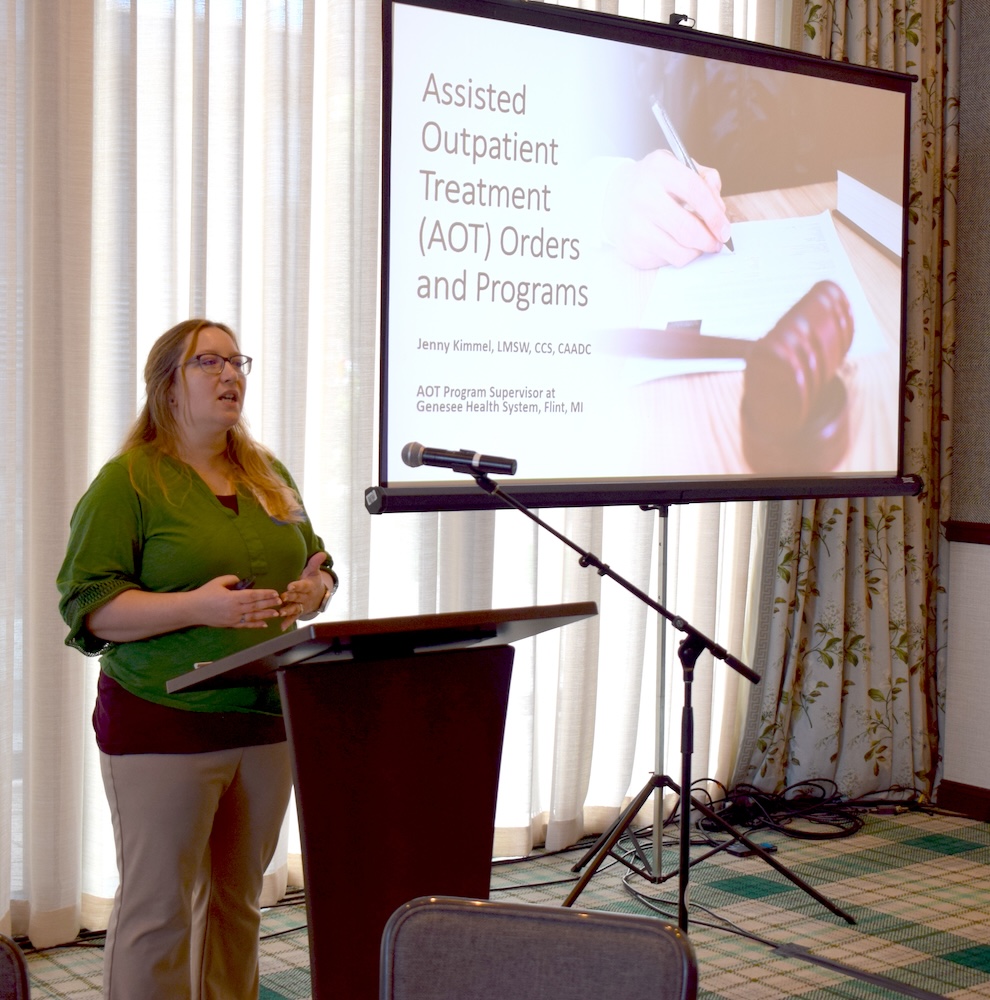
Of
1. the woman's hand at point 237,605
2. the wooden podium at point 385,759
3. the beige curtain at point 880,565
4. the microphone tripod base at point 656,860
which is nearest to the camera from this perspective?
the wooden podium at point 385,759

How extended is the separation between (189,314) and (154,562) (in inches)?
49.2

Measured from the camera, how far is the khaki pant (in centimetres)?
211

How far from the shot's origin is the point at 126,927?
6.97 ft

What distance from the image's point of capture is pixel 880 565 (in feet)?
14.8

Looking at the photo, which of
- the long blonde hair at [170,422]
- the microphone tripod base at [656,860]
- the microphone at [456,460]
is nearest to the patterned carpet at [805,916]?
the microphone tripod base at [656,860]

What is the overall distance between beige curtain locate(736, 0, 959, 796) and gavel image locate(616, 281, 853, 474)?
0.66 metres

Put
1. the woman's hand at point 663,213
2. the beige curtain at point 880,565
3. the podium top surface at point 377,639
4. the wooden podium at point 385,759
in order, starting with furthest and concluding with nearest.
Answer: the beige curtain at point 880,565
the woman's hand at point 663,213
the wooden podium at point 385,759
the podium top surface at point 377,639

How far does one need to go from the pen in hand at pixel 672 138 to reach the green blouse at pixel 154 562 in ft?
5.88

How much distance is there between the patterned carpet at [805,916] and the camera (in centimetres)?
293

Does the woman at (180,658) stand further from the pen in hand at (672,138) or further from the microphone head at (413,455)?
the pen in hand at (672,138)

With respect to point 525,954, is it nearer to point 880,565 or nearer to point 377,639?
point 377,639

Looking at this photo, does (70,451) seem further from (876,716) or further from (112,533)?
(876,716)

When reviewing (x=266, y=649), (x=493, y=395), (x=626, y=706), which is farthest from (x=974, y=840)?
(x=266, y=649)

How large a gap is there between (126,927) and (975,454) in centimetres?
353
